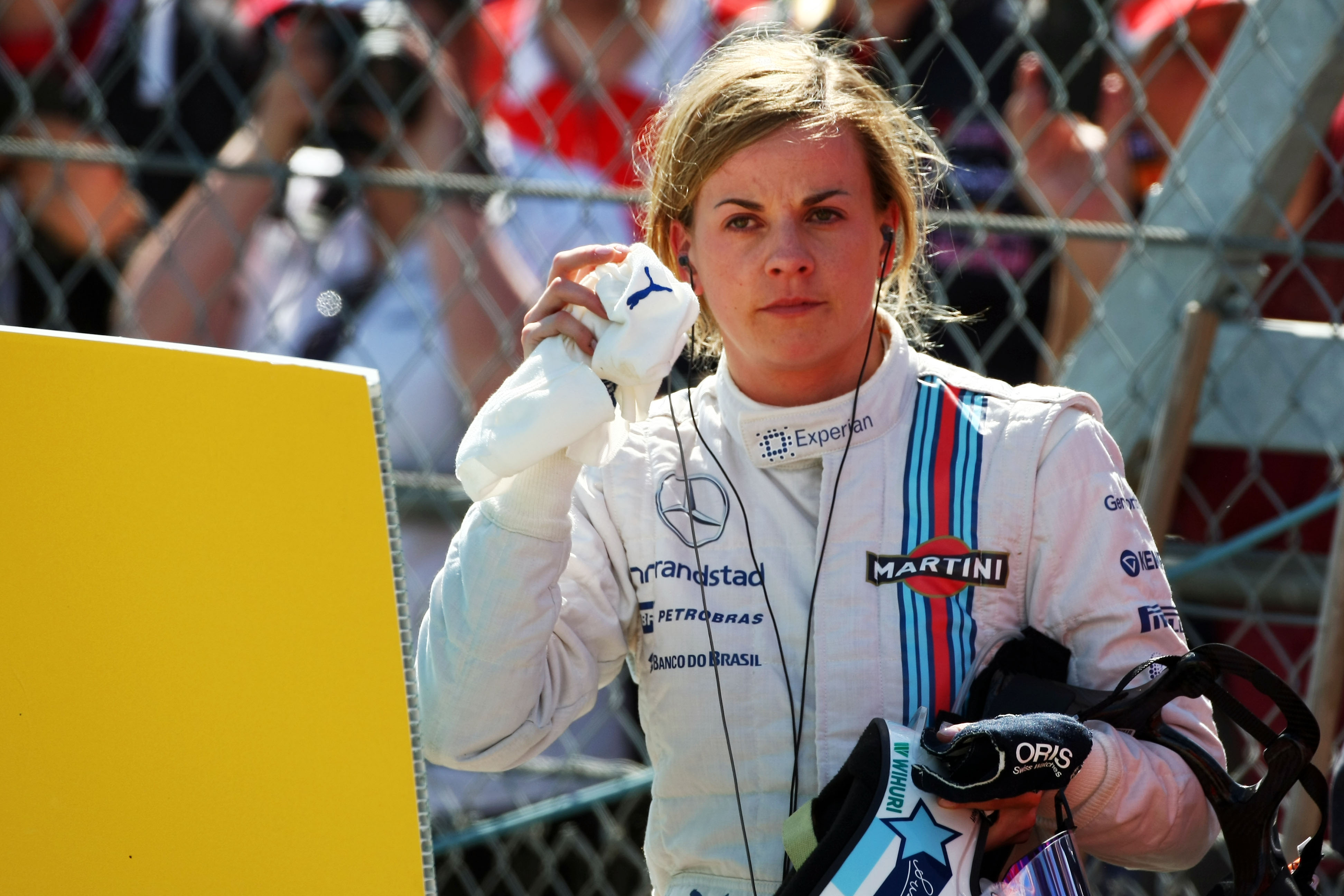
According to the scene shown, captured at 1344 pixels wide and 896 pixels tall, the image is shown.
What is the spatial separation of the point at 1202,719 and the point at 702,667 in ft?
1.72

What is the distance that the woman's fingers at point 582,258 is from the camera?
1429 millimetres

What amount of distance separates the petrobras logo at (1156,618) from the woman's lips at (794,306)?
47 cm

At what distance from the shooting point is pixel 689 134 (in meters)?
1.58

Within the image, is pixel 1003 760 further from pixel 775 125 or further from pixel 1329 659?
pixel 1329 659

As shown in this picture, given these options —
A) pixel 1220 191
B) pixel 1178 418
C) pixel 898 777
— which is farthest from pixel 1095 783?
pixel 1220 191

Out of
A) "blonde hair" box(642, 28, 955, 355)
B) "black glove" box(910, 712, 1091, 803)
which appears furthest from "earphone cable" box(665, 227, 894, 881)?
"black glove" box(910, 712, 1091, 803)

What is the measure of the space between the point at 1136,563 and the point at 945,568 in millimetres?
194

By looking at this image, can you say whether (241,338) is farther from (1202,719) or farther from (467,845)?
(1202,719)

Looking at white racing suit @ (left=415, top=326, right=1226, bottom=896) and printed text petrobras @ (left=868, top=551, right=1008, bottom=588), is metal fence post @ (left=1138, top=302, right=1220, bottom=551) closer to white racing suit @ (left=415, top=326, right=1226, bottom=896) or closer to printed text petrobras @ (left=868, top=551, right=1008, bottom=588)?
white racing suit @ (left=415, top=326, right=1226, bottom=896)

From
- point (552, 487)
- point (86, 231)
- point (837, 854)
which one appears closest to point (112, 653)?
point (552, 487)

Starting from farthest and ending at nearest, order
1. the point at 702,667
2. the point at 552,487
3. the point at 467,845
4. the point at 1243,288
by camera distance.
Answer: the point at 467,845 < the point at 1243,288 < the point at 702,667 < the point at 552,487

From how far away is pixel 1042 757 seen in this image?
120 centimetres

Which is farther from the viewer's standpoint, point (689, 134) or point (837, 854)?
point (689, 134)

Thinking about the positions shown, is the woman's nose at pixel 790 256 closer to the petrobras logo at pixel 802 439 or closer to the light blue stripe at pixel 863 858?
the petrobras logo at pixel 802 439
